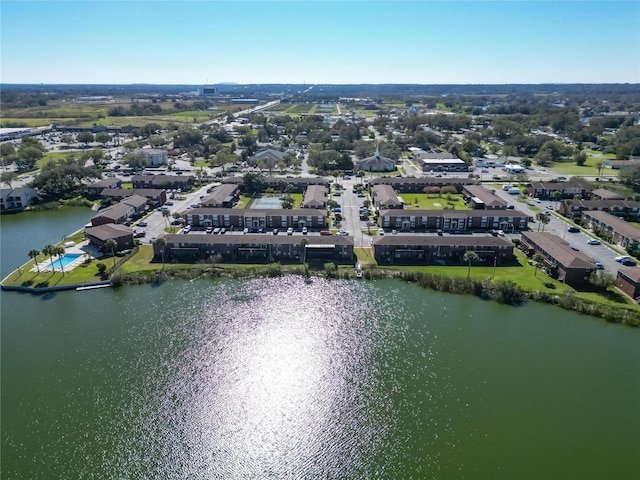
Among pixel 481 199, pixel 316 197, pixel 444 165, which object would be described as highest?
pixel 316 197

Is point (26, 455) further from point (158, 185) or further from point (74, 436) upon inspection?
point (158, 185)

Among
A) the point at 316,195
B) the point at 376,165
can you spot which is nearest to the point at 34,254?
the point at 316,195

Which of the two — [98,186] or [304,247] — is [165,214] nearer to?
[304,247]

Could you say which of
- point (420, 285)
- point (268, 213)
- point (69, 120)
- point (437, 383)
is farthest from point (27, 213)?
point (69, 120)

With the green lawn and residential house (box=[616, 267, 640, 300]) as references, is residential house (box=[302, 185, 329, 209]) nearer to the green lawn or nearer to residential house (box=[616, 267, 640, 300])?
the green lawn

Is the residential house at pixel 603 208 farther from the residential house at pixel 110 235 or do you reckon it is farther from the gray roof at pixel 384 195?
the residential house at pixel 110 235

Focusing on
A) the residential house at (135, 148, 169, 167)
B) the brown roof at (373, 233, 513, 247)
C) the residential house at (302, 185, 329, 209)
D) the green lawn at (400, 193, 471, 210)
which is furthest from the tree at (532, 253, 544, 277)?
the residential house at (135, 148, 169, 167)
